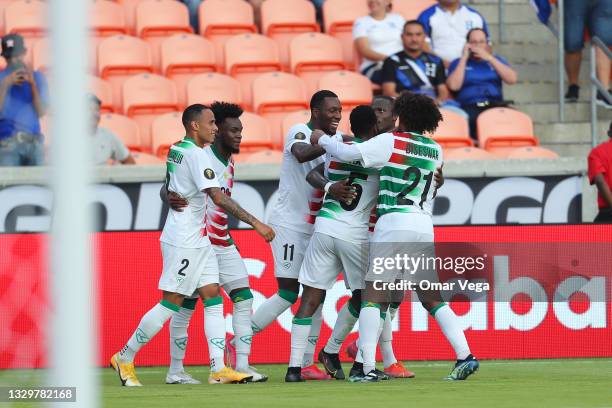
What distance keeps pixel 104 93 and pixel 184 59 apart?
1053 mm

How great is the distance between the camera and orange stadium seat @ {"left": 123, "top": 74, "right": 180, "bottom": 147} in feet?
46.6

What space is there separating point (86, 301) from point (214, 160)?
217 inches

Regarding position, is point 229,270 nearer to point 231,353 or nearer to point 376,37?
point 231,353

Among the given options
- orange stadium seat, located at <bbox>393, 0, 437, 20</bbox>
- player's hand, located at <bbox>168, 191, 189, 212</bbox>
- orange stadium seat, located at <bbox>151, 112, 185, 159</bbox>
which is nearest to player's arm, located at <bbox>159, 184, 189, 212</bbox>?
player's hand, located at <bbox>168, 191, 189, 212</bbox>

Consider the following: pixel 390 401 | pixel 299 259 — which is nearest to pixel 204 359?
pixel 299 259

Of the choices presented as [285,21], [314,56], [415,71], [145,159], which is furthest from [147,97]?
[415,71]

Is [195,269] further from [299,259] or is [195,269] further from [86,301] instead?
[86,301]

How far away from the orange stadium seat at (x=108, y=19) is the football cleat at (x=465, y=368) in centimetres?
756

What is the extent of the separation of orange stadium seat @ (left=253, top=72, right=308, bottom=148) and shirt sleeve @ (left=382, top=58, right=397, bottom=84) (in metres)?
0.92

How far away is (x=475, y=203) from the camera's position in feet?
41.2

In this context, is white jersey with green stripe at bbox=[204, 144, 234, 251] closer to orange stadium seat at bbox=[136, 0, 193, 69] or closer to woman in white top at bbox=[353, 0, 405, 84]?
woman in white top at bbox=[353, 0, 405, 84]

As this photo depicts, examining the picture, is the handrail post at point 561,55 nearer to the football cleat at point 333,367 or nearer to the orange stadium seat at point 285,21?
the orange stadium seat at point 285,21

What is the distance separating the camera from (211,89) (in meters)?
14.2

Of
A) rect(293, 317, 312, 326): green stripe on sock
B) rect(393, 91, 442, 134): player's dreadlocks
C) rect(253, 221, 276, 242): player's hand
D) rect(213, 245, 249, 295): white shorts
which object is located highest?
rect(393, 91, 442, 134): player's dreadlocks
